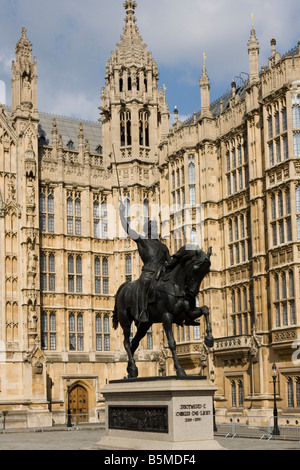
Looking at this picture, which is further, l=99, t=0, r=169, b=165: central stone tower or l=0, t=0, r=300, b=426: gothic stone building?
l=99, t=0, r=169, b=165: central stone tower

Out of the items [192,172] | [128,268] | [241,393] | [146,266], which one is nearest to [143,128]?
[192,172]

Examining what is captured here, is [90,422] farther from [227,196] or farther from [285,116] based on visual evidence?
[285,116]

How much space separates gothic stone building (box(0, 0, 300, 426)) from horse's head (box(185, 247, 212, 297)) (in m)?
21.6

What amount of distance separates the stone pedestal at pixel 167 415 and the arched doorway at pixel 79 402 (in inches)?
1392

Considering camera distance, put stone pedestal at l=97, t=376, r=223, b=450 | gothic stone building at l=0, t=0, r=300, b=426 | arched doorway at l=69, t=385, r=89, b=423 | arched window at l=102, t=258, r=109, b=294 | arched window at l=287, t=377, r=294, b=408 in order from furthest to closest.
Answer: arched window at l=102, t=258, r=109, b=294 < arched doorway at l=69, t=385, r=89, b=423 < gothic stone building at l=0, t=0, r=300, b=426 < arched window at l=287, t=377, r=294, b=408 < stone pedestal at l=97, t=376, r=223, b=450

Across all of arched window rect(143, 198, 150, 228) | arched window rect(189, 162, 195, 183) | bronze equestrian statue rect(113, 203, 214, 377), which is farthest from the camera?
arched window rect(143, 198, 150, 228)

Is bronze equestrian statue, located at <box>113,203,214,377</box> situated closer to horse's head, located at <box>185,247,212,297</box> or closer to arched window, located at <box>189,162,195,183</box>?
horse's head, located at <box>185,247,212,297</box>

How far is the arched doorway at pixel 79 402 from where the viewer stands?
192 ft

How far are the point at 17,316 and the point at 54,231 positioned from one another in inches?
304

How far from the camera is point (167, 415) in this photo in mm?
22062

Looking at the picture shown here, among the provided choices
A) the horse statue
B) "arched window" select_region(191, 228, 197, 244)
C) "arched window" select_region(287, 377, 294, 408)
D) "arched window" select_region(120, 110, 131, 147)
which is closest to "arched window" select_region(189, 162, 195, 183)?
"arched window" select_region(191, 228, 197, 244)

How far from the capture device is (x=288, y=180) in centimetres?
4584

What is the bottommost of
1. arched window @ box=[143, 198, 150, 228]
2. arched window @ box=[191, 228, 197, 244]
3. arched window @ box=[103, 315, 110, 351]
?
arched window @ box=[103, 315, 110, 351]

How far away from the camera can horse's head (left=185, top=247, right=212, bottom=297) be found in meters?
23.3
